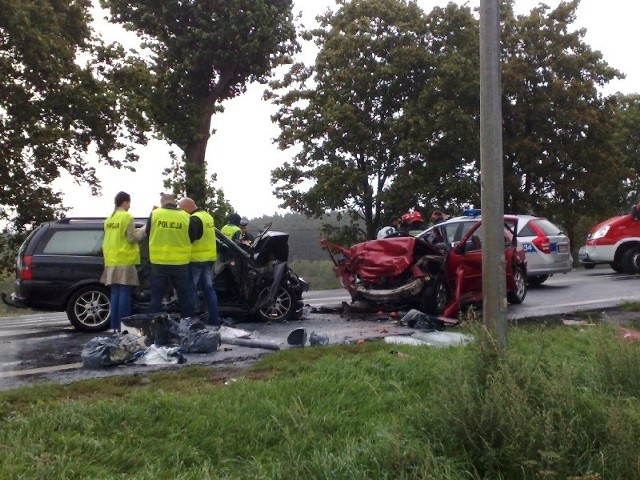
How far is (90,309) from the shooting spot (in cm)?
1219

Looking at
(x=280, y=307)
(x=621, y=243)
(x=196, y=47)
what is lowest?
(x=280, y=307)

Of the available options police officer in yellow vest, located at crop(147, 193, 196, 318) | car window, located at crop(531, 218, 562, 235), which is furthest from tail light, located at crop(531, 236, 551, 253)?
police officer in yellow vest, located at crop(147, 193, 196, 318)

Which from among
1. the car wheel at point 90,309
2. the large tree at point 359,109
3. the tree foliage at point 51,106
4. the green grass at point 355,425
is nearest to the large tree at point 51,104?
the tree foliage at point 51,106

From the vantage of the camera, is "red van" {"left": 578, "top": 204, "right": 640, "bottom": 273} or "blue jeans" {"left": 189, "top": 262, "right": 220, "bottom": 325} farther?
"red van" {"left": 578, "top": 204, "right": 640, "bottom": 273}

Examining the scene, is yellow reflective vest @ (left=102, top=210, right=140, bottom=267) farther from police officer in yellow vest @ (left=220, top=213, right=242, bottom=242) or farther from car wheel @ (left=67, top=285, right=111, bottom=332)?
police officer in yellow vest @ (left=220, top=213, right=242, bottom=242)

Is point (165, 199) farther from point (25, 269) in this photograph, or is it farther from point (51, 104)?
point (51, 104)

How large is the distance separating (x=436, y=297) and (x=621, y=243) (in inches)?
430

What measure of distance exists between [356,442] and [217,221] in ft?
69.2

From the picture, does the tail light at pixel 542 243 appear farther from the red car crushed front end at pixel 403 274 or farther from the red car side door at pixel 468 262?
the red car crushed front end at pixel 403 274

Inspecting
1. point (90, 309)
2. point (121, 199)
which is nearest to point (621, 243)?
point (90, 309)

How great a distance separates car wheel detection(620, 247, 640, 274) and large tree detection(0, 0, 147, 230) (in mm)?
14989

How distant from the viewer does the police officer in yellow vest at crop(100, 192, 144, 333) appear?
36.5ft

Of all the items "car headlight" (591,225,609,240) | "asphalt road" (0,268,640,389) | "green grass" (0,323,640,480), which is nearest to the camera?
"green grass" (0,323,640,480)

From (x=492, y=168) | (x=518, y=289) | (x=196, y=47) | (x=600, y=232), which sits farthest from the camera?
(x=196, y=47)
